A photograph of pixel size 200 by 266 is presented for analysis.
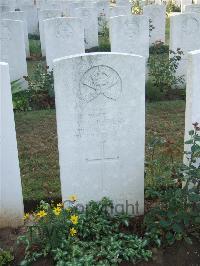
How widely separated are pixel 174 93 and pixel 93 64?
4913 millimetres

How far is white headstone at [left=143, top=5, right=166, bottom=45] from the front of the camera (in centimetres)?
1307

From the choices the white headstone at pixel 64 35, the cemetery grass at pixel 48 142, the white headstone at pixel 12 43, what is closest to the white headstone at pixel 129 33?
the white headstone at pixel 64 35

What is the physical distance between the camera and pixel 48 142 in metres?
6.57

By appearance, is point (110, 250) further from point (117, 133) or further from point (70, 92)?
point (70, 92)

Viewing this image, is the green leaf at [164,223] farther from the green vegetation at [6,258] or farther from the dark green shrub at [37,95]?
the dark green shrub at [37,95]

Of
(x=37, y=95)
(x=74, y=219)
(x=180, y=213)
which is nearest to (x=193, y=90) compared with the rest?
(x=180, y=213)

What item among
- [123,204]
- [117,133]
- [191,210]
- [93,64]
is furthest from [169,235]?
[93,64]

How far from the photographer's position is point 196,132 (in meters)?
4.20

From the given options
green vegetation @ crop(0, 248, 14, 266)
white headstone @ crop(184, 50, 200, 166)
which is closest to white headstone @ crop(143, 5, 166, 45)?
white headstone @ crop(184, 50, 200, 166)

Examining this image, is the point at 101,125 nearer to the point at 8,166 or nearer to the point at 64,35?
the point at 8,166

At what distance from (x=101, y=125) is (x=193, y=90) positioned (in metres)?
0.93

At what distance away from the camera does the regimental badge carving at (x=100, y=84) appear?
402 centimetres

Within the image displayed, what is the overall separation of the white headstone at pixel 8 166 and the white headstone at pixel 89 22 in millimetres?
9535

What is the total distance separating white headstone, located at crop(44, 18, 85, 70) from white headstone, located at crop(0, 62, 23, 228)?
485cm
